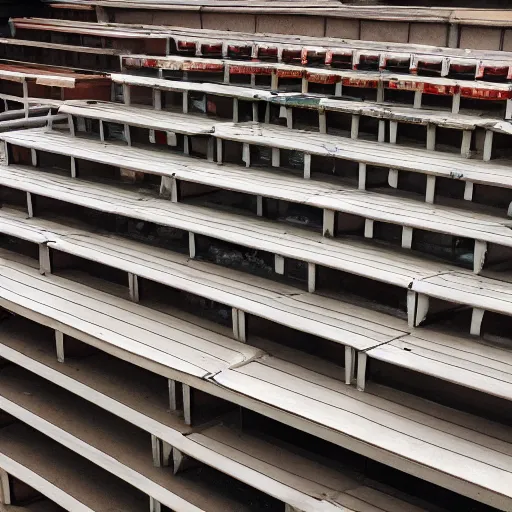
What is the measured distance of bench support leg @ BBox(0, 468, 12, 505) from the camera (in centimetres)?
396

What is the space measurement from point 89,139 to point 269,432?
255 centimetres

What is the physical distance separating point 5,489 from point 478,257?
268cm

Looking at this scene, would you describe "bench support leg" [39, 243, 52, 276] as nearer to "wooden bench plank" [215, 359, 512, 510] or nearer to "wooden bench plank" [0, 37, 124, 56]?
"wooden bench plank" [215, 359, 512, 510]

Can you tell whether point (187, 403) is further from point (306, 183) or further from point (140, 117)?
point (140, 117)

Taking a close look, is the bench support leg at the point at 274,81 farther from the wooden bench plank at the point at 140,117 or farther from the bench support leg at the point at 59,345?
the bench support leg at the point at 59,345

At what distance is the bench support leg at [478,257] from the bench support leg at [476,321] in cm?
24

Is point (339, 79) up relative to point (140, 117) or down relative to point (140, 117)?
up

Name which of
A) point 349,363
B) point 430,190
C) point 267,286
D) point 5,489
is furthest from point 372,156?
point 5,489

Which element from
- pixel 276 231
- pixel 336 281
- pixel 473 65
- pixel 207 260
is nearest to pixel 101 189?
pixel 207 260

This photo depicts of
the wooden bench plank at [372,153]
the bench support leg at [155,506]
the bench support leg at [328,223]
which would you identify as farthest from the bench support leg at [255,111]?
the bench support leg at [155,506]

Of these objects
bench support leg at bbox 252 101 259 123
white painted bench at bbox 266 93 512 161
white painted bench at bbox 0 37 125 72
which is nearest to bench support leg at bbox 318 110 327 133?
white painted bench at bbox 266 93 512 161

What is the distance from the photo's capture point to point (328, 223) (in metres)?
3.63

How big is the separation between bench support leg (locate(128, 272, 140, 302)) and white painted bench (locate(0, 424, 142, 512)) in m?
0.89

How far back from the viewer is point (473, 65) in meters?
4.39
